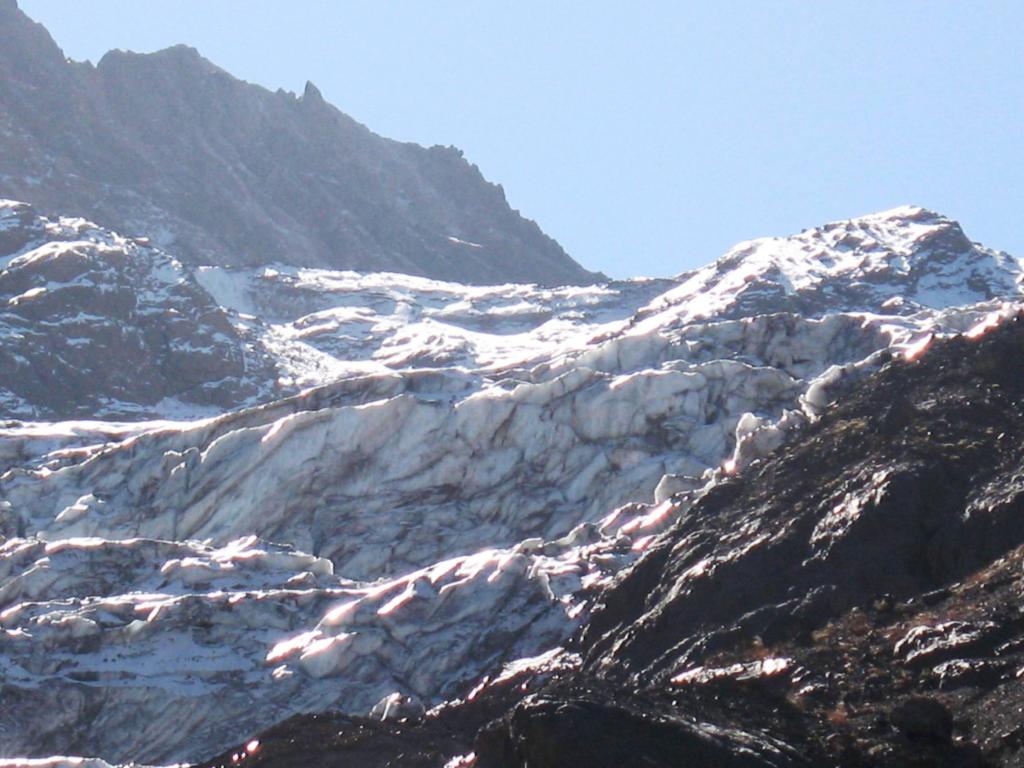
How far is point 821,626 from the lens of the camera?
2377cm

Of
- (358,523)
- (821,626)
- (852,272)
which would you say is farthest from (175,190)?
(821,626)

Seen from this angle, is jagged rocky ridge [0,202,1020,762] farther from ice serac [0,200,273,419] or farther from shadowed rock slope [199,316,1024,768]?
ice serac [0,200,273,419]

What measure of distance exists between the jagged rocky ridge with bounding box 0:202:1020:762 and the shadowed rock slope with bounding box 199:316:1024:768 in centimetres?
121

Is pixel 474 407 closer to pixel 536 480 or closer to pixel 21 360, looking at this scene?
pixel 536 480

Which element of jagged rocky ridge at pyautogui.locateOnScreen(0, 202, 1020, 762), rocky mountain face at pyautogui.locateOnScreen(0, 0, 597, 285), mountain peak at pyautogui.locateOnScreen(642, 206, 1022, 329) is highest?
rocky mountain face at pyautogui.locateOnScreen(0, 0, 597, 285)

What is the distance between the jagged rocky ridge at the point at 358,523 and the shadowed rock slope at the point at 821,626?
3.97 feet

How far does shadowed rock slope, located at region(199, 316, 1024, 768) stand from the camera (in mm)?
18266

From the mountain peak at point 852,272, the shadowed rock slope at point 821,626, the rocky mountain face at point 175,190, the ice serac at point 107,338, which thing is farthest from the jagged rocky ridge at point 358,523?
the rocky mountain face at point 175,190

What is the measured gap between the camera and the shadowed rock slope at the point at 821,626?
18.3m

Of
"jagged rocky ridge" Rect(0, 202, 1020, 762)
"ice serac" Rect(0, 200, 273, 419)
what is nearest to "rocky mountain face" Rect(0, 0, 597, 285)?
"ice serac" Rect(0, 200, 273, 419)

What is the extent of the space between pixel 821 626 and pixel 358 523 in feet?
87.5

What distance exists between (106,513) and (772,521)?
29754mm

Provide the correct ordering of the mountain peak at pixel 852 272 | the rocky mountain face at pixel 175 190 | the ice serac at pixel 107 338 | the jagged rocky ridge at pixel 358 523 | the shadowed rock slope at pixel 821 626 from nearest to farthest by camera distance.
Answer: the shadowed rock slope at pixel 821 626, the jagged rocky ridge at pixel 358 523, the ice serac at pixel 107 338, the mountain peak at pixel 852 272, the rocky mountain face at pixel 175 190

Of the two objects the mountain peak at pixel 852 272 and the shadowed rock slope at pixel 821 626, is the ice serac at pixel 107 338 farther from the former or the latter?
the shadowed rock slope at pixel 821 626
